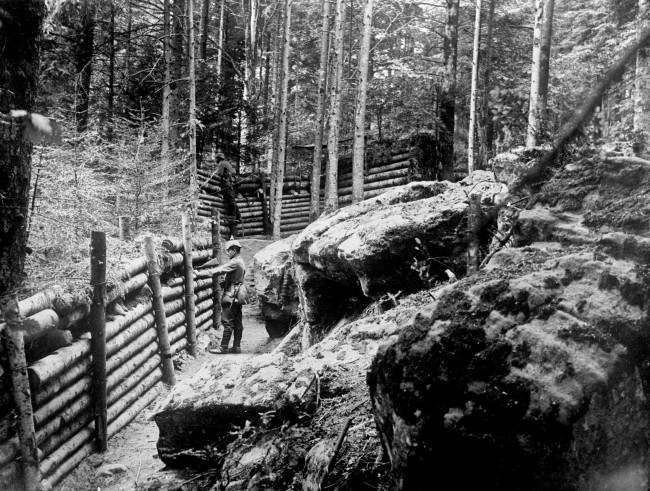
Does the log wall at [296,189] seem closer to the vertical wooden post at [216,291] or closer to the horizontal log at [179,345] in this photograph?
the vertical wooden post at [216,291]

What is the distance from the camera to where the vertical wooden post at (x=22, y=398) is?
382 centimetres

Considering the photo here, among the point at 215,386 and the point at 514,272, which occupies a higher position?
the point at 514,272

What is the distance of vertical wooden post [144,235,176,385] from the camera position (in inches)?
302

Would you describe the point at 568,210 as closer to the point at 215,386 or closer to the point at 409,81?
the point at 215,386

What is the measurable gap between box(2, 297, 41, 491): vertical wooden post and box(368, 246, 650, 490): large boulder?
3066 mm

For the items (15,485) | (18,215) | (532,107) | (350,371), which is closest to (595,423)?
(350,371)

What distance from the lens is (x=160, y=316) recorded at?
7898mm

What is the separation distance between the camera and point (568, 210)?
293cm

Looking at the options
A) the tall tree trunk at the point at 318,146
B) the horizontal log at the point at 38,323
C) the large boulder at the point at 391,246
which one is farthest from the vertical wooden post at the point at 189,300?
the tall tree trunk at the point at 318,146

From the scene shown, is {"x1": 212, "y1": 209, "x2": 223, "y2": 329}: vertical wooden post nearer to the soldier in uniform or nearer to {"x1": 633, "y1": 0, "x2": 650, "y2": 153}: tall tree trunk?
the soldier in uniform

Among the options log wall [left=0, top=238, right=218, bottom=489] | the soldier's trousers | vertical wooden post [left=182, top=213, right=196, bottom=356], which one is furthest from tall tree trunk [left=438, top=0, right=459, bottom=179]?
log wall [left=0, top=238, right=218, bottom=489]

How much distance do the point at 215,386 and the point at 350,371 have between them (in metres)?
1.40

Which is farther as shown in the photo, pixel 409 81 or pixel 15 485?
pixel 409 81

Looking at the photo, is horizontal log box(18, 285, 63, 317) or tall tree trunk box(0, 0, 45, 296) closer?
tall tree trunk box(0, 0, 45, 296)
